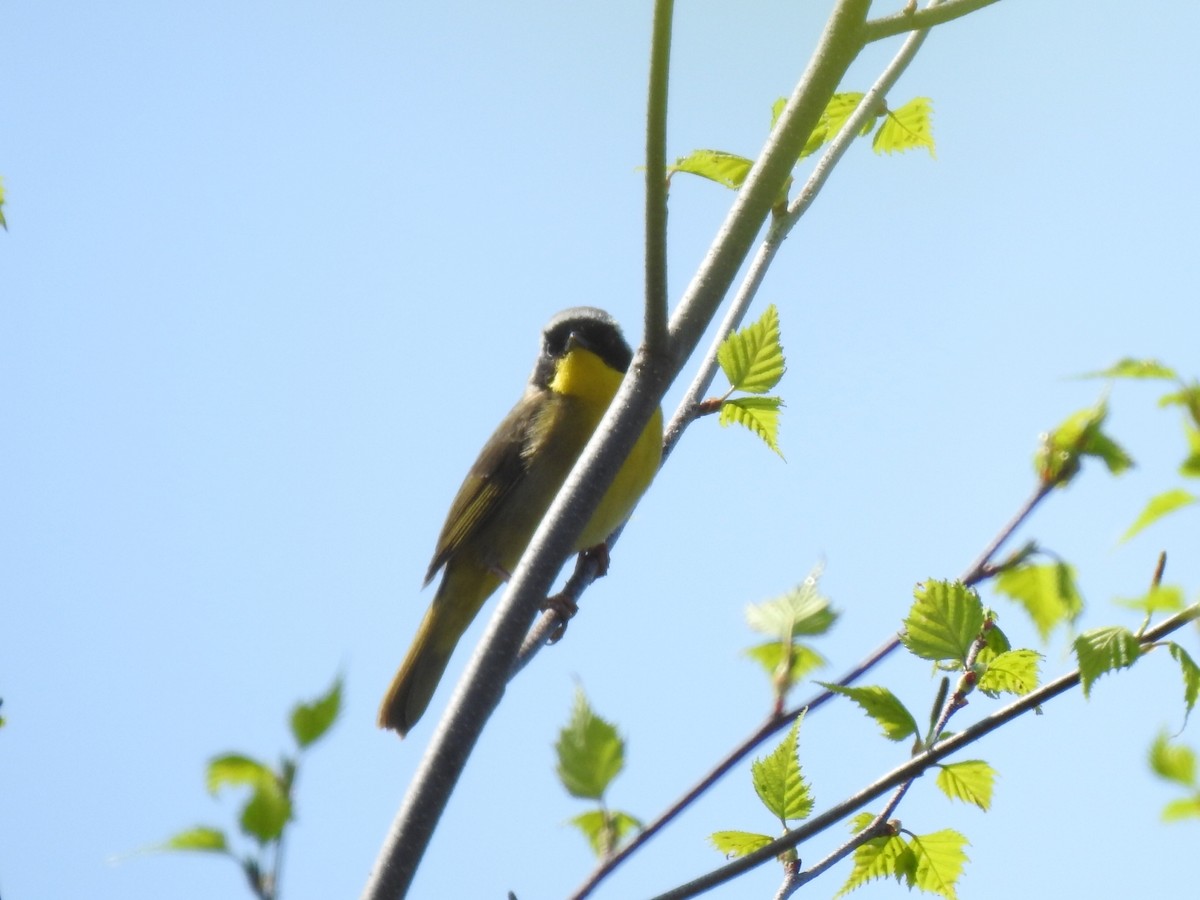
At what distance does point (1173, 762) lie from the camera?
1.66 m

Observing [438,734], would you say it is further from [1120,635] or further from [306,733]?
[1120,635]

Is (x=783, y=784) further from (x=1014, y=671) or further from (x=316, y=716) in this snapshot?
(x=316, y=716)

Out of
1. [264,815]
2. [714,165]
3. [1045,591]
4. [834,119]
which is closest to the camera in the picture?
[264,815]

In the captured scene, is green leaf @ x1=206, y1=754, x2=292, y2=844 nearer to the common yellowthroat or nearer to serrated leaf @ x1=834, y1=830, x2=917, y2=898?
serrated leaf @ x1=834, y1=830, x2=917, y2=898

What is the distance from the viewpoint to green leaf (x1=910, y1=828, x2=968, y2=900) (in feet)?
6.64

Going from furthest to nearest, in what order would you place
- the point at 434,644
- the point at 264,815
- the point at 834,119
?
the point at 434,644
the point at 834,119
the point at 264,815

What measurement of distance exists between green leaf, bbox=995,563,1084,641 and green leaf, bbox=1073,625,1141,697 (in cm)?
21

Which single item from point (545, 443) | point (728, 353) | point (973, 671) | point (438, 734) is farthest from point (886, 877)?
point (545, 443)

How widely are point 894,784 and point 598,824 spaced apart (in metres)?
0.57

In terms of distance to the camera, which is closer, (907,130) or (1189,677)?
(1189,677)

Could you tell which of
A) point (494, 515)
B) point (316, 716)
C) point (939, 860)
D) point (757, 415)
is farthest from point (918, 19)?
point (494, 515)

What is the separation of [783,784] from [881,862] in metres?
0.27

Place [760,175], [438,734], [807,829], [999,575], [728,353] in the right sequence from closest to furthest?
1. [807,829]
2. [438,734]
3. [999,575]
4. [760,175]
5. [728,353]

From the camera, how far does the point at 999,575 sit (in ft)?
6.17
